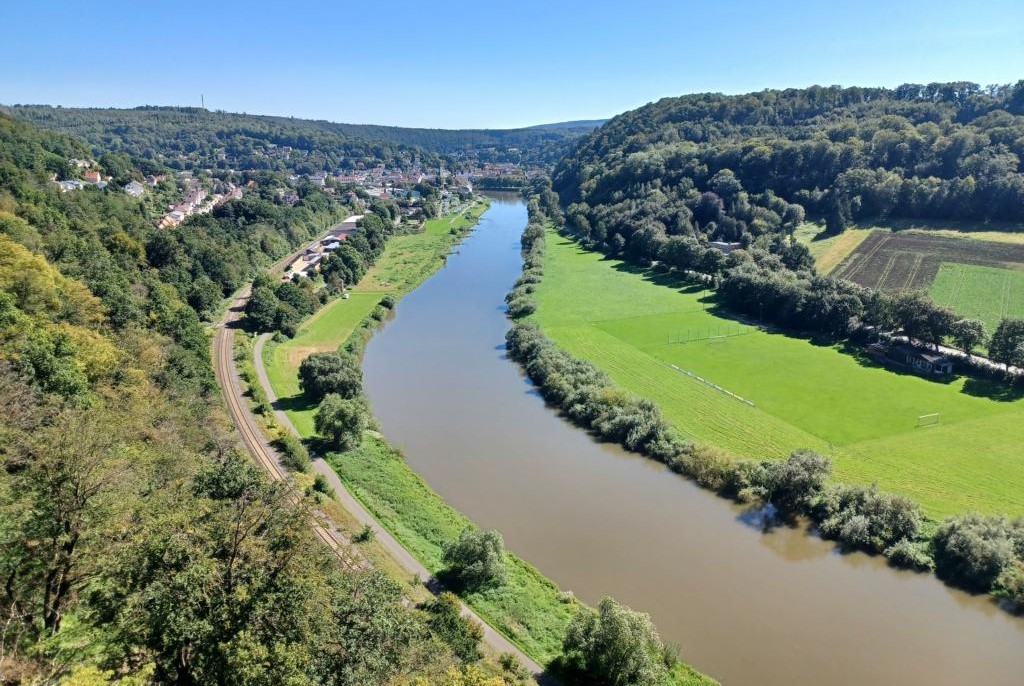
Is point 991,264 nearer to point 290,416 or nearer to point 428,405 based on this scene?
point 428,405

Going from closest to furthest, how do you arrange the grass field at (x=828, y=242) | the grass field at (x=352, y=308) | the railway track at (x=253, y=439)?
1. the railway track at (x=253, y=439)
2. the grass field at (x=352, y=308)
3. the grass field at (x=828, y=242)

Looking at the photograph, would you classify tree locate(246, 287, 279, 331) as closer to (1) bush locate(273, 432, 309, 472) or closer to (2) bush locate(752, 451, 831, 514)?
(1) bush locate(273, 432, 309, 472)

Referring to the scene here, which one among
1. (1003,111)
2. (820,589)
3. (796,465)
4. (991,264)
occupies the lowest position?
(820,589)

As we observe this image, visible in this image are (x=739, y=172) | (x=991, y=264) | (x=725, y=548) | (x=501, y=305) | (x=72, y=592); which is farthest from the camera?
(x=739, y=172)

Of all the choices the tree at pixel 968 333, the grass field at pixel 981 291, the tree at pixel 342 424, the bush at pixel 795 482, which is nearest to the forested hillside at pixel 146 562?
the tree at pixel 342 424

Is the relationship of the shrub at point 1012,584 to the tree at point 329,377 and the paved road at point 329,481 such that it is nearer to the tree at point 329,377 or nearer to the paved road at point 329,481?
the paved road at point 329,481

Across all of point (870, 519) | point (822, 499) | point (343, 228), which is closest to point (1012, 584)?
point (870, 519)

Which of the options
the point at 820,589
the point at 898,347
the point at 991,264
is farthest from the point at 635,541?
the point at 991,264
